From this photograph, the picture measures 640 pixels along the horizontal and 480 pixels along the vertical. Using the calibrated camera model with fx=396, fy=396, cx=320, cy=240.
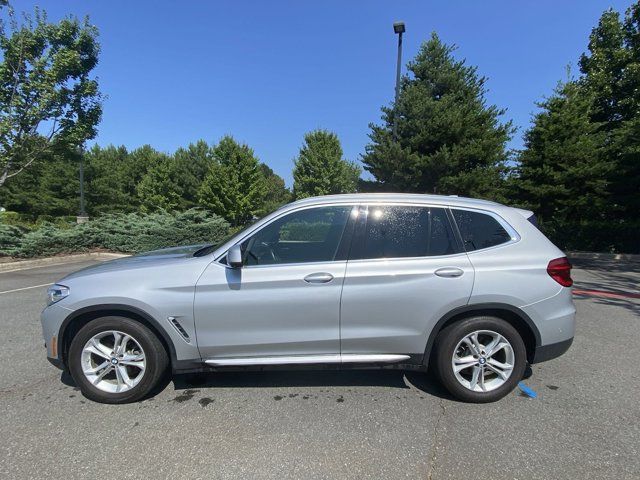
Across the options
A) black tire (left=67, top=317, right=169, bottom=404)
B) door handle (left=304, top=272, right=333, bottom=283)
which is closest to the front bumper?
Answer: black tire (left=67, top=317, right=169, bottom=404)

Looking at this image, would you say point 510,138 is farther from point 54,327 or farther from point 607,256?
point 54,327

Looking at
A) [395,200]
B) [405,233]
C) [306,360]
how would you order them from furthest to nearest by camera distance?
[395,200] < [405,233] < [306,360]

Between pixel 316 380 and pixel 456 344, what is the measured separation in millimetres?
1337

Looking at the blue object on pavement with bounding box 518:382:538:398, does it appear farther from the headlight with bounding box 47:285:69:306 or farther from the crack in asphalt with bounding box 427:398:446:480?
the headlight with bounding box 47:285:69:306

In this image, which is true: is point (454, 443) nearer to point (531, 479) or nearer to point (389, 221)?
point (531, 479)

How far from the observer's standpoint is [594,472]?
2.44 meters

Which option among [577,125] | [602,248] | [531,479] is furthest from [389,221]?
[577,125]

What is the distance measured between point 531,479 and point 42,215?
39.7 metres

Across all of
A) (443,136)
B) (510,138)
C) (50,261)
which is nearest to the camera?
→ (50,261)

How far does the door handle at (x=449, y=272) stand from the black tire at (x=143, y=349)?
2.35 metres

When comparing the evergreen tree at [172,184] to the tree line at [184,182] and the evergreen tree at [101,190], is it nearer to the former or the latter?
the tree line at [184,182]

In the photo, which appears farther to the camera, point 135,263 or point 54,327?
point 135,263

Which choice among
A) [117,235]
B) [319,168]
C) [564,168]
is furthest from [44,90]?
[319,168]

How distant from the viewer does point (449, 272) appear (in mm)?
3199
